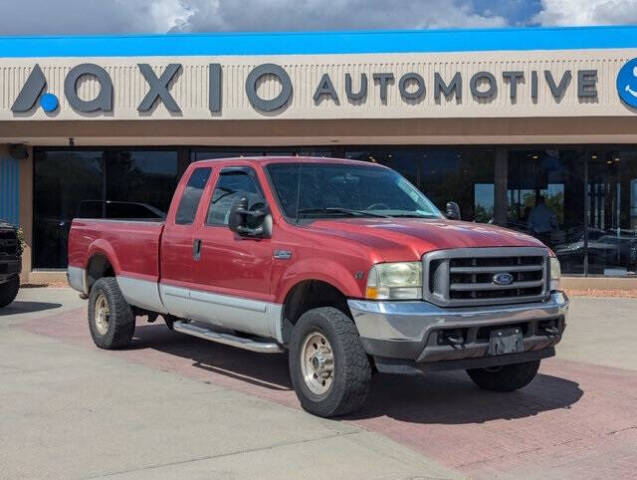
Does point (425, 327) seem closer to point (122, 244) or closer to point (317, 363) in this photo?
point (317, 363)

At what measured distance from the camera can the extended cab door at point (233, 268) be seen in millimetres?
6207

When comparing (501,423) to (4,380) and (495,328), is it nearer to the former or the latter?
(495,328)

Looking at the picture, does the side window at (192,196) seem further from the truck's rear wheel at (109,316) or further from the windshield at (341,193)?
the truck's rear wheel at (109,316)

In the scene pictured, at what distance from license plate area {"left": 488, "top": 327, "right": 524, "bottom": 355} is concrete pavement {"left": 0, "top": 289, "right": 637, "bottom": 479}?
1.94 feet

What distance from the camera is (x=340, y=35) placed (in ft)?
50.9

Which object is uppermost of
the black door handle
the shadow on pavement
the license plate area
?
the black door handle

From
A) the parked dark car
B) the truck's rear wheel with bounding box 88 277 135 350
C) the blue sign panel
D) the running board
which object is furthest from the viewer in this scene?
the blue sign panel

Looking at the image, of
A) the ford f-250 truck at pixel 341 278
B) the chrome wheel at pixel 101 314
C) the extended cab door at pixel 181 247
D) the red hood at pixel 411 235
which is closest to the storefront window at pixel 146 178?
the chrome wheel at pixel 101 314

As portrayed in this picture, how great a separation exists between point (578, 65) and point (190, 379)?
11.2 m

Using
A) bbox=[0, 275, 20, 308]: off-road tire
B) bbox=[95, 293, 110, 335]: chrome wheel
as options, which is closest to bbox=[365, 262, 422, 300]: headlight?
bbox=[95, 293, 110, 335]: chrome wheel

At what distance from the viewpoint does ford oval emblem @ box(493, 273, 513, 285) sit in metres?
5.51

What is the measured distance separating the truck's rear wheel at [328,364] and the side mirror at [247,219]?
92 centimetres

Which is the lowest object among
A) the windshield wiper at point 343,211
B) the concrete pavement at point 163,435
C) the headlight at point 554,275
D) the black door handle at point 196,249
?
the concrete pavement at point 163,435

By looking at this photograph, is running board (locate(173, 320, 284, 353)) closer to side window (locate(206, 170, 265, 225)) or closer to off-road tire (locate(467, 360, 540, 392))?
side window (locate(206, 170, 265, 225))
